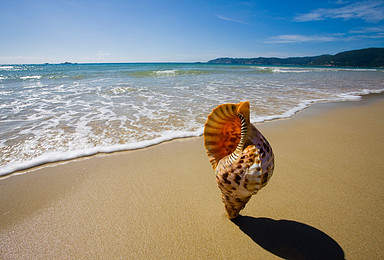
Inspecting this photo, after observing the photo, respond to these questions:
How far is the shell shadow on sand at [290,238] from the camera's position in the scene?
148cm

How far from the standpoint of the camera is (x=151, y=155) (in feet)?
10.7

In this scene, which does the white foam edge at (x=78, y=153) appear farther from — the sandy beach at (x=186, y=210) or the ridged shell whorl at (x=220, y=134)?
the ridged shell whorl at (x=220, y=134)

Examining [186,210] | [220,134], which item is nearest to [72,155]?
[186,210]

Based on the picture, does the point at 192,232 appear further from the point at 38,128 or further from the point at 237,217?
the point at 38,128

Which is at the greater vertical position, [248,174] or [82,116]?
[248,174]

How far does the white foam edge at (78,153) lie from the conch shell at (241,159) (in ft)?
7.55

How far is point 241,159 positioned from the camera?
132cm

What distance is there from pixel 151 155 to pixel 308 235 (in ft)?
7.88

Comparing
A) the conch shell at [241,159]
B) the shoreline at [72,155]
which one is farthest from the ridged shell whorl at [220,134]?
the shoreline at [72,155]

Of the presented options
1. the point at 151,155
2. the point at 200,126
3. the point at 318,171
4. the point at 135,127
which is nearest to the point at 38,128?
Answer: the point at 135,127

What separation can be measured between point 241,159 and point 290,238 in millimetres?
918

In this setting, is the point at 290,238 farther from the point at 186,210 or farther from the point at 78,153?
the point at 78,153

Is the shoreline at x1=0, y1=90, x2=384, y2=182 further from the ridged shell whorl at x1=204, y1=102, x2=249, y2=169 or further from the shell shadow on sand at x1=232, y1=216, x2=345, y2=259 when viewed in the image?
the shell shadow on sand at x1=232, y1=216, x2=345, y2=259

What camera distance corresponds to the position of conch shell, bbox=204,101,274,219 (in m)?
1.27
